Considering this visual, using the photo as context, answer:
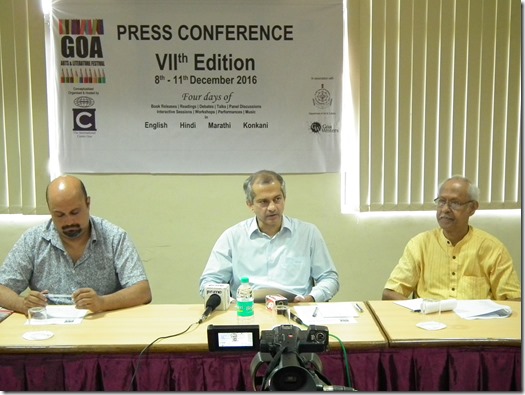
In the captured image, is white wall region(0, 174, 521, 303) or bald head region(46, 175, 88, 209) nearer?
bald head region(46, 175, 88, 209)

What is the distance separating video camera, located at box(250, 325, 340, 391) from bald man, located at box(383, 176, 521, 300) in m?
1.62

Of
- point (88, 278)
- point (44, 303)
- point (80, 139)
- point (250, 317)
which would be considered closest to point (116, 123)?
point (80, 139)

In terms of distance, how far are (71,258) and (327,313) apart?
1.25 metres

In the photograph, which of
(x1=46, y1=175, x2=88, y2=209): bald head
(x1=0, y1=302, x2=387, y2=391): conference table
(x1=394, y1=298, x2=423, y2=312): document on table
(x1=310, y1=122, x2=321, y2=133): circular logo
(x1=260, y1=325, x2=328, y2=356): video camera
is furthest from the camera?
(x1=310, y1=122, x2=321, y2=133): circular logo

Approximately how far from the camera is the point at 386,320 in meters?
2.13

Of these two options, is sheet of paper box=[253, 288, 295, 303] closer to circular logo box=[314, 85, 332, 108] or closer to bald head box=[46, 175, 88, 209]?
bald head box=[46, 175, 88, 209]

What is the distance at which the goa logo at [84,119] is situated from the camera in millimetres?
3562

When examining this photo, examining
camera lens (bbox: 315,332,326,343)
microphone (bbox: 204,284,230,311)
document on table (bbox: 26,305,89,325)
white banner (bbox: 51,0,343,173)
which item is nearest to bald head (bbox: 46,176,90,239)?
document on table (bbox: 26,305,89,325)

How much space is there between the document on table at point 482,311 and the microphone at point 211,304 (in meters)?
1.05

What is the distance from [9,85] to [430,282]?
3.04 metres

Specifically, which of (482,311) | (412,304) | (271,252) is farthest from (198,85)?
(482,311)

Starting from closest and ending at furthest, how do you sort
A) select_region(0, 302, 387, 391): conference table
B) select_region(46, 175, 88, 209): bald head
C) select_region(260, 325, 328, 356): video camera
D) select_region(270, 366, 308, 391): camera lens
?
select_region(270, 366, 308, 391): camera lens
select_region(260, 325, 328, 356): video camera
select_region(0, 302, 387, 391): conference table
select_region(46, 175, 88, 209): bald head

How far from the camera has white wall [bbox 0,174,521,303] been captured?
367cm

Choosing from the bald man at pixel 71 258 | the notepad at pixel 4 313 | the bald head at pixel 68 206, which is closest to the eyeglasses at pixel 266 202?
the bald man at pixel 71 258
